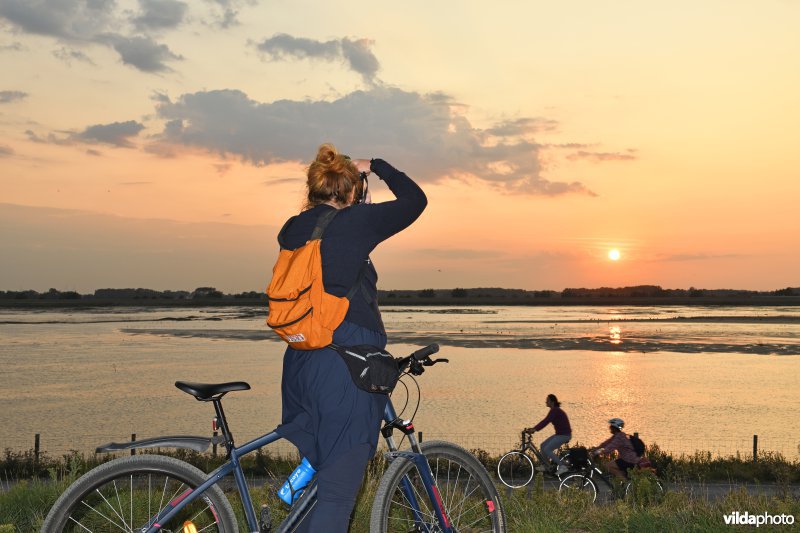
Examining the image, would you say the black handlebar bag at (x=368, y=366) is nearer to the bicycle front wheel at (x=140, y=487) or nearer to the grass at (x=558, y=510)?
the bicycle front wheel at (x=140, y=487)

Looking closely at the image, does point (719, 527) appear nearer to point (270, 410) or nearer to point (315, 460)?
point (315, 460)

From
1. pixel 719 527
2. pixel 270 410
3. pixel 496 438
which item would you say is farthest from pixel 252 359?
pixel 719 527

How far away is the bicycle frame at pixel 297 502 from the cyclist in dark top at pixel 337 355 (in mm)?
100

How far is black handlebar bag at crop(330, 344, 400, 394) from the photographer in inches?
149

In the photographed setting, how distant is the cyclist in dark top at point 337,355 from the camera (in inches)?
150

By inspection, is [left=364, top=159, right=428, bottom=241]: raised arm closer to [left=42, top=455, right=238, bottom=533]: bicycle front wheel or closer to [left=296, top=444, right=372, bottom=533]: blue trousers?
[left=296, top=444, right=372, bottom=533]: blue trousers

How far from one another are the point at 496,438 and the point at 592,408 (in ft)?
90.8

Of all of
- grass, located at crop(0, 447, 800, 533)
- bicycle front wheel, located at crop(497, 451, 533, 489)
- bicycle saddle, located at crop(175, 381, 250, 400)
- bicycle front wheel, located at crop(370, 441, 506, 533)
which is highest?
bicycle saddle, located at crop(175, 381, 250, 400)

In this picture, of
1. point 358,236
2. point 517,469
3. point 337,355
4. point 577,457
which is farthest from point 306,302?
point 517,469

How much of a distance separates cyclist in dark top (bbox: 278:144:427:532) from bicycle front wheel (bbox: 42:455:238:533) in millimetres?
456

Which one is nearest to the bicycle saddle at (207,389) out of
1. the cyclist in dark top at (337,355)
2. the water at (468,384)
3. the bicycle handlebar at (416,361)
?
the cyclist in dark top at (337,355)

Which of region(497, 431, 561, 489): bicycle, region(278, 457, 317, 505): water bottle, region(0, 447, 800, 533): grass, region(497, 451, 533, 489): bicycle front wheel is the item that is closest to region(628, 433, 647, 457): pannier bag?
region(497, 431, 561, 489): bicycle

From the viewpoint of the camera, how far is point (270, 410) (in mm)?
75750

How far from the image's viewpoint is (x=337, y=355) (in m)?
3.83
